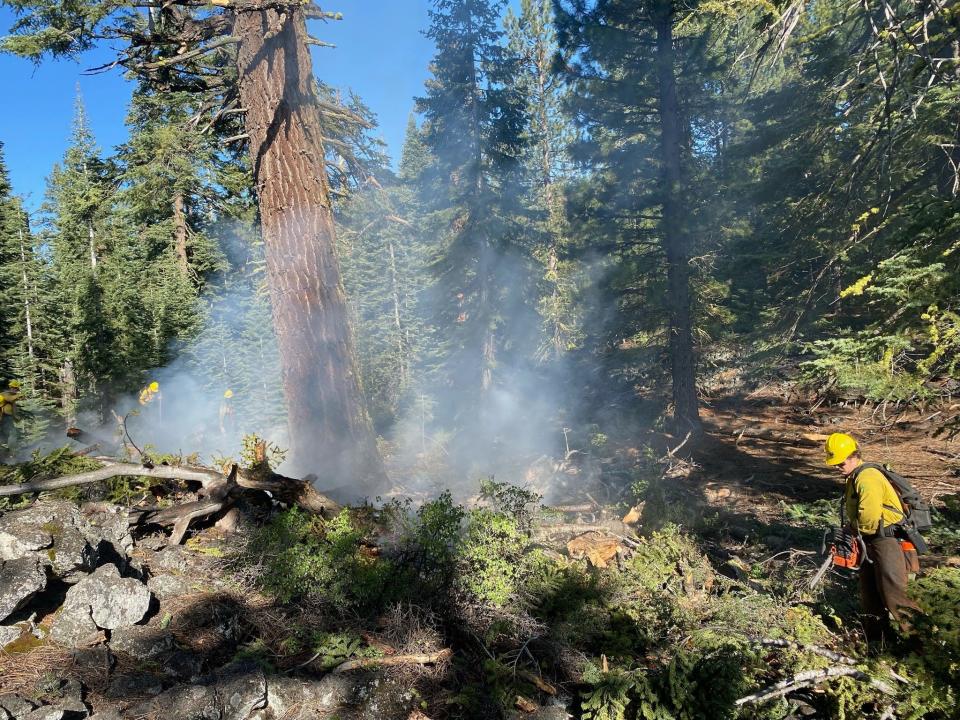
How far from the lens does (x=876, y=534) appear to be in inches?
158

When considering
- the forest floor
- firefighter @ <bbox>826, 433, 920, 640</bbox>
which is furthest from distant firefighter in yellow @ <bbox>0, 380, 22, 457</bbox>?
firefighter @ <bbox>826, 433, 920, 640</bbox>

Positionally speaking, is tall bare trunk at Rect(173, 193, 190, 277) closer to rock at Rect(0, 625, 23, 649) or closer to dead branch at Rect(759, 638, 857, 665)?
rock at Rect(0, 625, 23, 649)

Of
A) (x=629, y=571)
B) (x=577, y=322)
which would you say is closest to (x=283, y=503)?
(x=629, y=571)

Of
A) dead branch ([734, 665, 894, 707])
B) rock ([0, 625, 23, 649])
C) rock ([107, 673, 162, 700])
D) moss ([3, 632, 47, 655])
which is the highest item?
rock ([0, 625, 23, 649])

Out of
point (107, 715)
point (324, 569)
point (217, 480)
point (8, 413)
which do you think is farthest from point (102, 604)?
point (8, 413)

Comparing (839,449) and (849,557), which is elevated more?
(839,449)

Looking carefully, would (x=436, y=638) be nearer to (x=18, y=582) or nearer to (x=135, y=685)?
(x=135, y=685)

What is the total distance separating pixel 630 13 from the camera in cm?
Result: 1105

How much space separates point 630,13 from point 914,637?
12122 mm

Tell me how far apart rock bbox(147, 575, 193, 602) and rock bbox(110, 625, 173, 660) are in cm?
40

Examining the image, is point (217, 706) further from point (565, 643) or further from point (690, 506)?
point (690, 506)

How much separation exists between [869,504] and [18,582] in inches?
225

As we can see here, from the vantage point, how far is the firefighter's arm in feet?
13.1

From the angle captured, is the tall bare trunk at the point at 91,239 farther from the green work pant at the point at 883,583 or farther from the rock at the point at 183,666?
the green work pant at the point at 883,583
